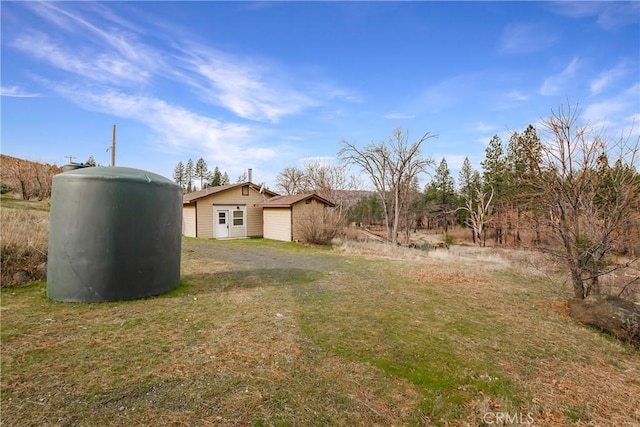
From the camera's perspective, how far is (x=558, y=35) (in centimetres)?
777

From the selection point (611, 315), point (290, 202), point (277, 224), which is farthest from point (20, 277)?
point (277, 224)

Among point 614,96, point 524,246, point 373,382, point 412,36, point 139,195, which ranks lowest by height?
point 373,382

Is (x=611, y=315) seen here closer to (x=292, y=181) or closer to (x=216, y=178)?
(x=292, y=181)

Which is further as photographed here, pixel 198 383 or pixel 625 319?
pixel 625 319

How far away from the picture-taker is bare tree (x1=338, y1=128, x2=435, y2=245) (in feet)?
76.8

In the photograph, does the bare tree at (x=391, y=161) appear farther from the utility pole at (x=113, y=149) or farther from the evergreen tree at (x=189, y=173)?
the evergreen tree at (x=189, y=173)

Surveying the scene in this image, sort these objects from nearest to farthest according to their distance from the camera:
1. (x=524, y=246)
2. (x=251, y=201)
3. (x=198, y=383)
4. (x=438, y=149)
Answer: (x=198, y=383), (x=524, y=246), (x=251, y=201), (x=438, y=149)

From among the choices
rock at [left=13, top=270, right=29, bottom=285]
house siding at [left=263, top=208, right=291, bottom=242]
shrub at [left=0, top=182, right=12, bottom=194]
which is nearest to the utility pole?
house siding at [left=263, top=208, right=291, bottom=242]

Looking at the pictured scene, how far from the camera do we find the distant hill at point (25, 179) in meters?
19.3

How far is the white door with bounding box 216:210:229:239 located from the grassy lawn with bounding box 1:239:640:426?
12.5m

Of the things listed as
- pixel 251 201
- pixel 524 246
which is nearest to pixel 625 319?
pixel 524 246

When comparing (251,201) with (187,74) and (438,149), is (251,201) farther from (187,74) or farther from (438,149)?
(438,149)

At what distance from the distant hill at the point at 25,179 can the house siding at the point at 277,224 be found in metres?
14.1

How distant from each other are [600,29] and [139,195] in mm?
10701
